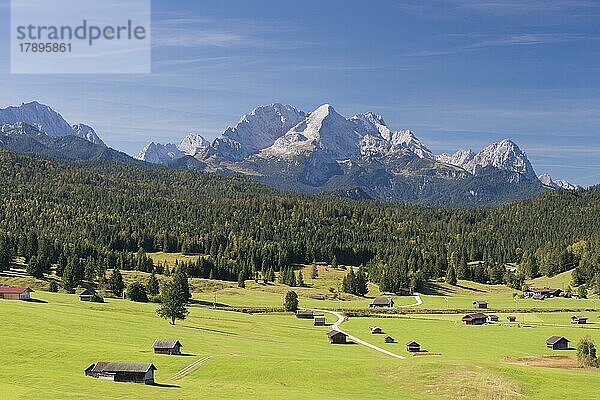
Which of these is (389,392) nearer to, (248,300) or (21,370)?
(21,370)

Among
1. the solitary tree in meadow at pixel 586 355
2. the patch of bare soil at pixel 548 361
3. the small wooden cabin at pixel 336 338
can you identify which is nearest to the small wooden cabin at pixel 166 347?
the small wooden cabin at pixel 336 338

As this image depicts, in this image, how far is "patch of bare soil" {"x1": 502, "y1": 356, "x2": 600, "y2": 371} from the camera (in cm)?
10706

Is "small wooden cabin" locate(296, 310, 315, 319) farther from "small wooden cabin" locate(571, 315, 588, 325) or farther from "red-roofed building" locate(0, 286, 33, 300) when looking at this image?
"red-roofed building" locate(0, 286, 33, 300)

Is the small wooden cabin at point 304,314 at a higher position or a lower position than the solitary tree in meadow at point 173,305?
lower

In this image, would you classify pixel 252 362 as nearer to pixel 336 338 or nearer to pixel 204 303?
pixel 336 338

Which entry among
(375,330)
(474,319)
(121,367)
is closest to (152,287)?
(375,330)

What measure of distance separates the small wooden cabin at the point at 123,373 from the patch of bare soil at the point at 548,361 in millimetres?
58583

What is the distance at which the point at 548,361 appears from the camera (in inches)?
4375

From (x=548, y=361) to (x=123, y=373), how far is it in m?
68.6

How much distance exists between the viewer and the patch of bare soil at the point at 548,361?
10706 centimetres

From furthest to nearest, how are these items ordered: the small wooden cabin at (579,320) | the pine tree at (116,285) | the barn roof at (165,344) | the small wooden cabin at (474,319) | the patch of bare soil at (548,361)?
1. the pine tree at (116,285)
2. the small wooden cabin at (474,319)
3. the small wooden cabin at (579,320)
4. the patch of bare soil at (548,361)
5. the barn roof at (165,344)

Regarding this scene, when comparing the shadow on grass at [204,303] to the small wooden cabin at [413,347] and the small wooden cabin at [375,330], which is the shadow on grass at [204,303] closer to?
the small wooden cabin at [375,330]

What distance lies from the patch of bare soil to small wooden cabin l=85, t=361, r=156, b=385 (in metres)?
58.6

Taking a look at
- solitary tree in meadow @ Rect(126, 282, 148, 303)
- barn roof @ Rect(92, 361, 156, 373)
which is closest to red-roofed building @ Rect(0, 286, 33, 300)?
solitary tree in meadow @ Rect(126, 282, 148, 303)
